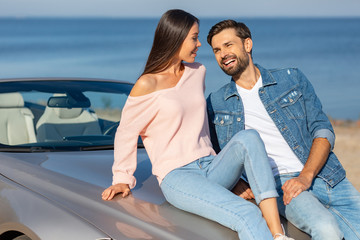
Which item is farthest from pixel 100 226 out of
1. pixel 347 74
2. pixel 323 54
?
pixel 323 54

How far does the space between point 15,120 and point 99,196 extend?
5.03 feet

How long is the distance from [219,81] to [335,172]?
52.2 ft

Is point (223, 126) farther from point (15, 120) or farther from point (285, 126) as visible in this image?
point (15, 120)

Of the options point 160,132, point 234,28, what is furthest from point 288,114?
point 160,132

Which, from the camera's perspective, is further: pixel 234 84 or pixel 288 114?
pixel 234 84

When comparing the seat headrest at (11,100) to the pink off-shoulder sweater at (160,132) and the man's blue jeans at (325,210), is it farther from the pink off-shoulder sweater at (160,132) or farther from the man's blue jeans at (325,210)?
the man's blue jeans at (325,210)

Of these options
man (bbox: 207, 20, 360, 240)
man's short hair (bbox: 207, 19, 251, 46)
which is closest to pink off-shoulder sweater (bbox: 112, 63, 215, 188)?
man (bbox: 207, 20, 360, 240)

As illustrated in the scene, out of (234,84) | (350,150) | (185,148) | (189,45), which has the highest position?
(189,45)

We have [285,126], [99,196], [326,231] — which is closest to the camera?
[326,231]

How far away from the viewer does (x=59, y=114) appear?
4.31m

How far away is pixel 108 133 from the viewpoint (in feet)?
14.0

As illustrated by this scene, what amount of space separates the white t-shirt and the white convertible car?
1.64ft

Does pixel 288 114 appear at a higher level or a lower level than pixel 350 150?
higher

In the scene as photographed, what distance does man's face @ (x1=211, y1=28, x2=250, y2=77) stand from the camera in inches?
138
